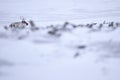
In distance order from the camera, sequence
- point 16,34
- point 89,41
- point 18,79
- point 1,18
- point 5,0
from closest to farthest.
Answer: point 18,79 < point 89,41 < point 16,34 < point 1,18 < point 5,0

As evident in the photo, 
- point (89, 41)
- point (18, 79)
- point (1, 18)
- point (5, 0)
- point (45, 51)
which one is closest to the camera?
point (18, 79)

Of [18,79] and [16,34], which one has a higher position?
[16,34]

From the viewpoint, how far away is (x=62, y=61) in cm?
251

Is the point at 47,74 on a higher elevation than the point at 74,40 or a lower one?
lower

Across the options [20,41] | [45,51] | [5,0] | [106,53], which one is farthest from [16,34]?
[5,0]

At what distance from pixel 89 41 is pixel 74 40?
210mm

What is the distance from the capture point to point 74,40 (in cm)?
284

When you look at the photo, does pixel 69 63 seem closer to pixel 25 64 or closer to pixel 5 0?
pixel 25 64

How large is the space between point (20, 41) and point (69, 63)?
83 cm

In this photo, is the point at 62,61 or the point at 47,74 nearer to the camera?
the point at 47,74

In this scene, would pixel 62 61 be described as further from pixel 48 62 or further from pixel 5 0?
pixel 5 0

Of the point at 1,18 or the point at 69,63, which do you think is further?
the point at 1,18

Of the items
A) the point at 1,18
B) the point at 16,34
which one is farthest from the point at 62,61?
the point at 1,18

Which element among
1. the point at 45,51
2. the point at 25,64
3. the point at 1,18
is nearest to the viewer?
the point at 25,64
